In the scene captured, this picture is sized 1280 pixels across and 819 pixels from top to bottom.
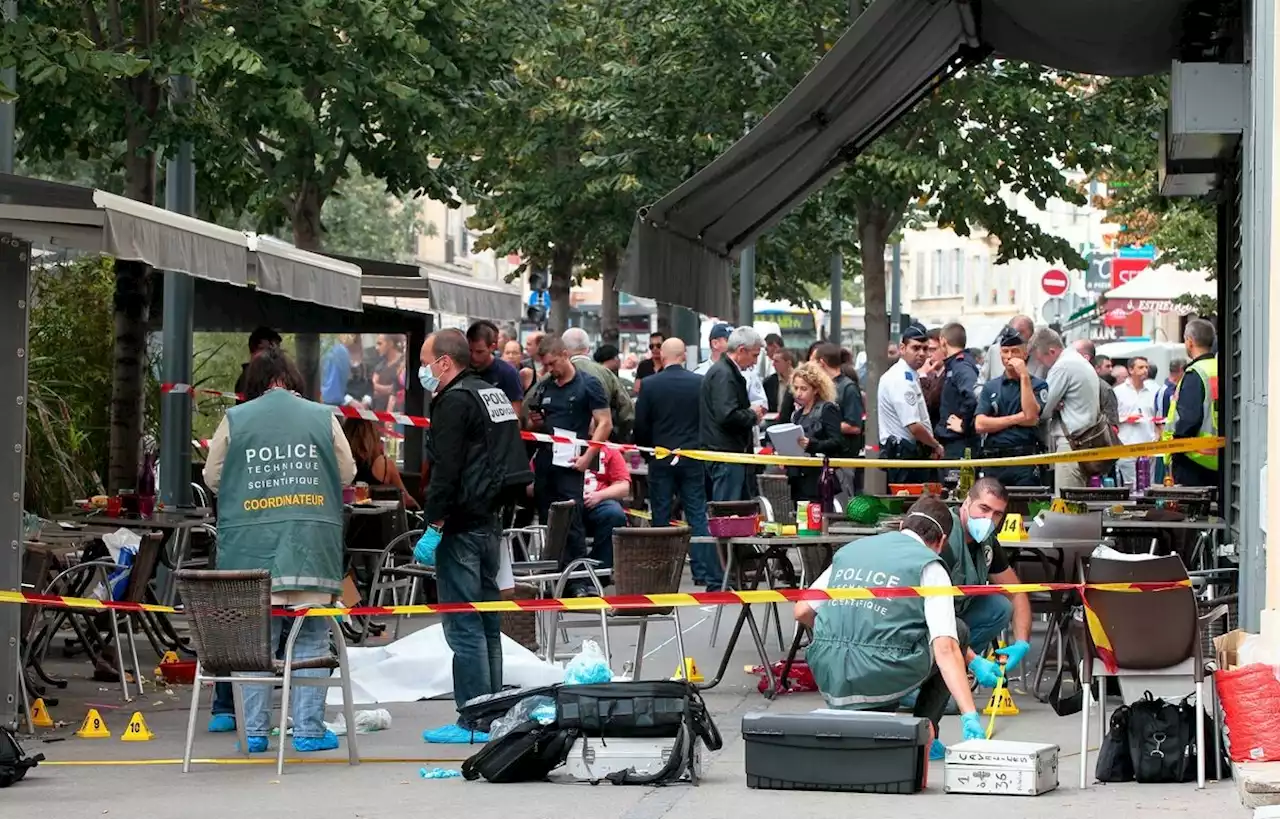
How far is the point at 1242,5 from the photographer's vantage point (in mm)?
11828

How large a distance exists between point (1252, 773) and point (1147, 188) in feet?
74.8

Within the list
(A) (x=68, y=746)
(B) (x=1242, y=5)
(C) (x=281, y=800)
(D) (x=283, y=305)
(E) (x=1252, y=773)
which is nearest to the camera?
(E) (x=1252, y=773)

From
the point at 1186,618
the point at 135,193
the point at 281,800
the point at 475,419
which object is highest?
the point at 135,193

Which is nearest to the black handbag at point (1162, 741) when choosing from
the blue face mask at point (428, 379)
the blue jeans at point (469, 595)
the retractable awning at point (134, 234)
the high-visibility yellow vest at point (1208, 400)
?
the blue jeans at point (469, 595)

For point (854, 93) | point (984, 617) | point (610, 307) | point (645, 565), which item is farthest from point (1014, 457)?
point (610, 307)

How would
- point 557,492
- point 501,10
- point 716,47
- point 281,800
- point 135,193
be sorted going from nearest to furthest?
1. point 281,800
2. point 557,492
3. point 135,193
4. point 501,10
5. point 716,47

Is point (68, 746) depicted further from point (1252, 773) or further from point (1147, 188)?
point (1147, 188)

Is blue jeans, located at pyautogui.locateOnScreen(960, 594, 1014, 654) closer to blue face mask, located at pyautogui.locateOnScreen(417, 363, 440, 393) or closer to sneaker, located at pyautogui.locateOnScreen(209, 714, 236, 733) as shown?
blue face mask, located at pyautogui.locateOnScreen(417, 363, 440, 393)

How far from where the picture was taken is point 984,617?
Answer: 420 inches

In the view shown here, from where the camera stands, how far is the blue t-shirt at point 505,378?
1534 cm

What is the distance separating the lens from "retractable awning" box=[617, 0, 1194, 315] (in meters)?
12.9

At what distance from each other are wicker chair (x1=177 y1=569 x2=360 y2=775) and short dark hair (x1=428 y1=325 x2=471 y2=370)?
1.59 metres

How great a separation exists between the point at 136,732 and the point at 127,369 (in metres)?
6.05

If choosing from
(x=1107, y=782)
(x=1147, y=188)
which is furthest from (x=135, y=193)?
(x=1147, y=188)
